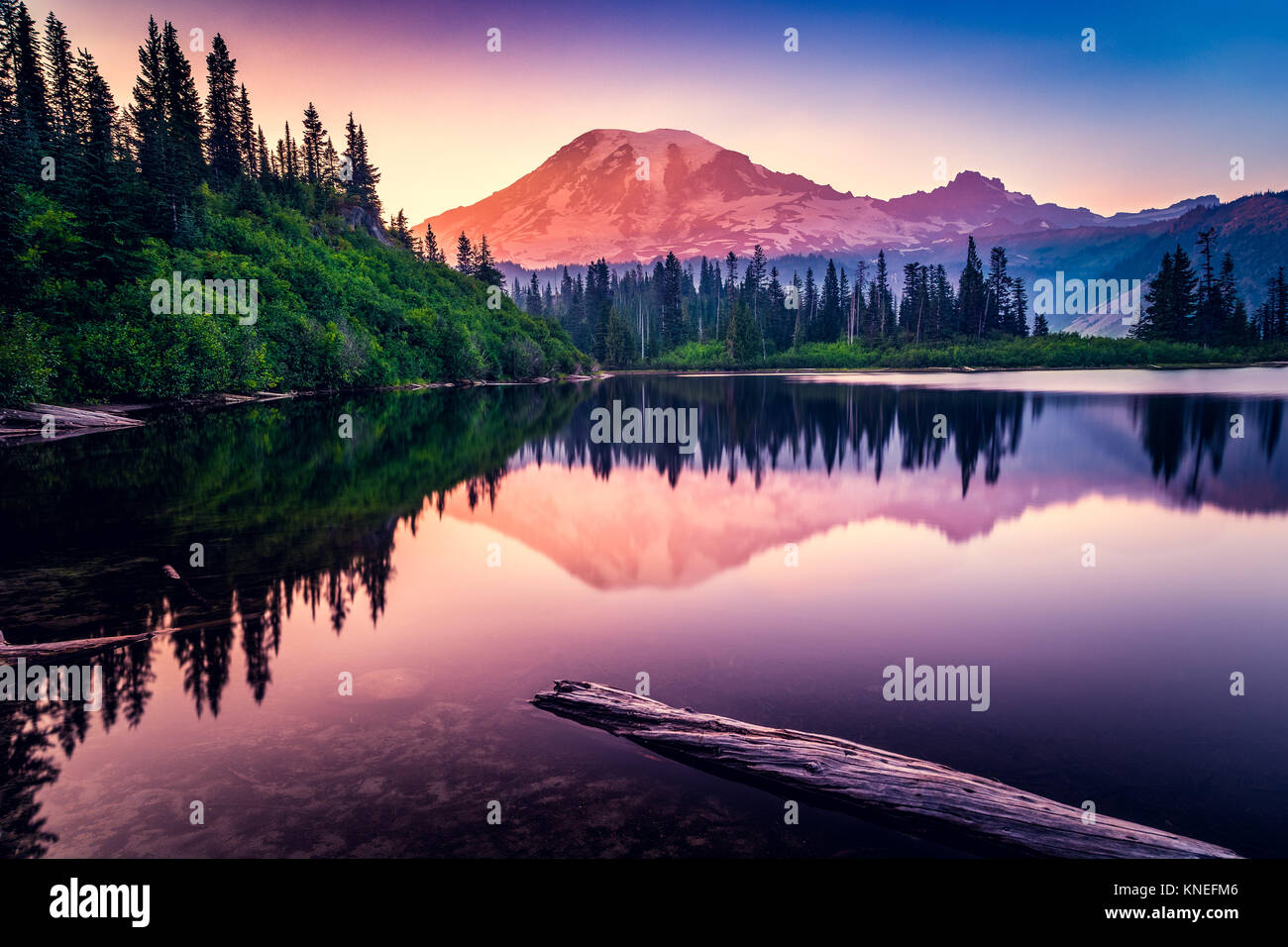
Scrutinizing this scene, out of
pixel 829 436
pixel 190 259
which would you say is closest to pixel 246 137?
pixel 190 259

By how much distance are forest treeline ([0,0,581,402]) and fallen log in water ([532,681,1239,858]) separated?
5327 centimetres

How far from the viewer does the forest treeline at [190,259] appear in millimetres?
53938

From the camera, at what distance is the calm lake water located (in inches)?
295

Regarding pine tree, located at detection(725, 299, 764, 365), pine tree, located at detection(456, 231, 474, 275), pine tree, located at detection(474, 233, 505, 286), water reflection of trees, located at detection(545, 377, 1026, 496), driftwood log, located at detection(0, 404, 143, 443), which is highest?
pine tree, located at detection(456, 231, 474, 275)

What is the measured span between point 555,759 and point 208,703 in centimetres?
575

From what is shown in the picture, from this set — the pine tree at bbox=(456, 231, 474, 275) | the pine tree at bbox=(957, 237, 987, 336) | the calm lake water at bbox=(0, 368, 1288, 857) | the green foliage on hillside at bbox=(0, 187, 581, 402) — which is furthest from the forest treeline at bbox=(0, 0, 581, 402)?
the pine tree at bbox=(957, 237, 987, 336)

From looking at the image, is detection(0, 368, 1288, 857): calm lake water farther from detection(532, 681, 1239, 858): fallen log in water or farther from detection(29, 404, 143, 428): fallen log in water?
detection(29, 404, 143, 428): fallen log in water

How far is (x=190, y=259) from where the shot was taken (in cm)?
7144

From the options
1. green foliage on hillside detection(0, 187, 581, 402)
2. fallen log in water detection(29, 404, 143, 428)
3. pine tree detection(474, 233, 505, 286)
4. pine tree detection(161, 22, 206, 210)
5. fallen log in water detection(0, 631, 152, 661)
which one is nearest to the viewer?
fallen log in water detection(0, 631, 152, 661)

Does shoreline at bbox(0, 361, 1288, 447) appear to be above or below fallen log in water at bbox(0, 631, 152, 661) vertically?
above

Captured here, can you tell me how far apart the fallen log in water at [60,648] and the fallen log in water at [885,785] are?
911cm

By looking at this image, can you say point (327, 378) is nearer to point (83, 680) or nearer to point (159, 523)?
point (159, 523)

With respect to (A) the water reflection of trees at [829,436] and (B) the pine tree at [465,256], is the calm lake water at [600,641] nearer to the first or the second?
(A) the water reflection of trees at [829,436]

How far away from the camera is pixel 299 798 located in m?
7.76
